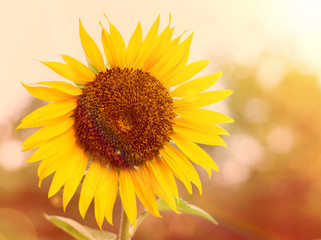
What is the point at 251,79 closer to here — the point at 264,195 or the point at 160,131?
the point at 264,195

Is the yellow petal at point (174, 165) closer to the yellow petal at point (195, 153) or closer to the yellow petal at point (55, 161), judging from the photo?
the yellow petal at point (195, 153)

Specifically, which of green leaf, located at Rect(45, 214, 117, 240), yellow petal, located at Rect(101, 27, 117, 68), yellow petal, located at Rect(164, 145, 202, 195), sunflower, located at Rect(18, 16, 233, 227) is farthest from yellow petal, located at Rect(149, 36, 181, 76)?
green leaf, located at Rect(45, 214, 117, 240)

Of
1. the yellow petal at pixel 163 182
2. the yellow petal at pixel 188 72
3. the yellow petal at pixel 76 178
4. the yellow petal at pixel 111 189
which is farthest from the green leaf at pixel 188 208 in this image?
the yellow petal at pixel 188 72

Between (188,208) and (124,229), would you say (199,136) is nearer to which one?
(188,208)

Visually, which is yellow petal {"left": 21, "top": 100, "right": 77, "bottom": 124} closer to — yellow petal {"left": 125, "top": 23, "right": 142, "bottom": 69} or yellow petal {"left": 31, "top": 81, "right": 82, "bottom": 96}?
yellow petal {"left": 31, "top": 81, "right": 82, "bottom": 96}

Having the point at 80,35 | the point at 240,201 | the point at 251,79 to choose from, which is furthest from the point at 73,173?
the point at 251,79

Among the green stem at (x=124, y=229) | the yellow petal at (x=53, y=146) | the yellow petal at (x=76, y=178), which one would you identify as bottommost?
the green stem at (x=124, y=229)
